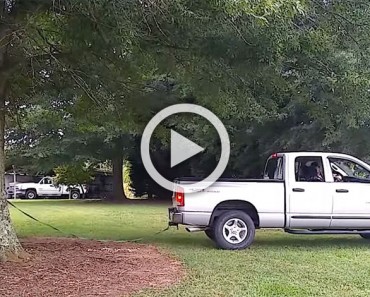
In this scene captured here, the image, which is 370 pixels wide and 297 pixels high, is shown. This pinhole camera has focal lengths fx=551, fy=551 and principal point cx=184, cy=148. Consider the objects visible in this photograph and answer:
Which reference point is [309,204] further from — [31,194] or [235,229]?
[31,194]

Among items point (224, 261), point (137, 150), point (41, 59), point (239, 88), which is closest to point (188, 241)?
point (224, 261)

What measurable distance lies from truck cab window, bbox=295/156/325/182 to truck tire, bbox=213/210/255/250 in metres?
1.30

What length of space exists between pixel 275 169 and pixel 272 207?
3.61ft

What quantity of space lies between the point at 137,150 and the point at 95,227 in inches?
481

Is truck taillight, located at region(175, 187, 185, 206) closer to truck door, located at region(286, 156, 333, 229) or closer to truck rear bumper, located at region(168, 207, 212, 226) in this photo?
truck rear bumper, located at region(168, 207, 212, 226)

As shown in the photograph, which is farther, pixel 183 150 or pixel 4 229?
pixel 183 150

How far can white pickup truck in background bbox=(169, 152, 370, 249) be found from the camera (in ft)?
33.1

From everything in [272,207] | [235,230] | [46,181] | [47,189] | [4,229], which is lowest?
[235,230]

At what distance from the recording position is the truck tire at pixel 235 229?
10070 mm

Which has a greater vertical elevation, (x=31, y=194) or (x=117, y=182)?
(x=117, y=182)

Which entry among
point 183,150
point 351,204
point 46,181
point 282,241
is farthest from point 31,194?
point 351,204

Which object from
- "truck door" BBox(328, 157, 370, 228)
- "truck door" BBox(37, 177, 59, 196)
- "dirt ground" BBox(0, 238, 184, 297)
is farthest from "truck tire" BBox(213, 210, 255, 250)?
"truck door" BBox(37, 177, 59, 196)
